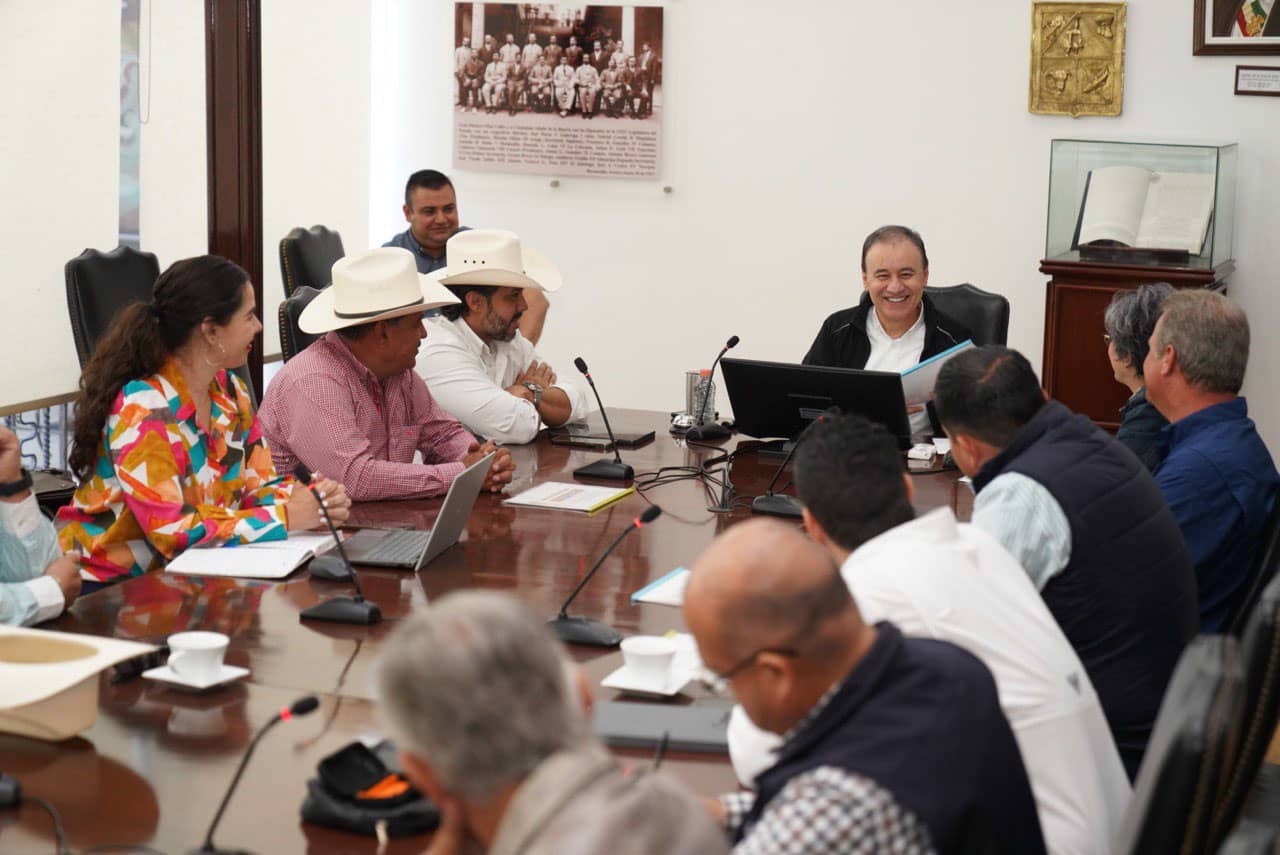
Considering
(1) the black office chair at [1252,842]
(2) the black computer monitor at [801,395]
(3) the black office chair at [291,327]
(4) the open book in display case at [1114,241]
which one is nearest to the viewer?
(1) the black office chair at [1252,842]

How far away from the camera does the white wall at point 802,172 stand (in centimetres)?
569

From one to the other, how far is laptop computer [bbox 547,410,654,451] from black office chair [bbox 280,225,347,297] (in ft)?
4.14

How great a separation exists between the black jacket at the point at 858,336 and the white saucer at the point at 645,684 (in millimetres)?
2340

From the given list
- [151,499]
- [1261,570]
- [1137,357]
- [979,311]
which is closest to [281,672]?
[151,499]

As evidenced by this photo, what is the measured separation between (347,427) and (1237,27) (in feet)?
12.9

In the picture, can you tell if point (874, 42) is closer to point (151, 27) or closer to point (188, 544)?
point (151, 27)

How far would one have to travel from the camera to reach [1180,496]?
299cm

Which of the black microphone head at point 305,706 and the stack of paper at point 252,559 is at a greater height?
the black microphone head at point 305,706

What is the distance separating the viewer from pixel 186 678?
2.08 metres

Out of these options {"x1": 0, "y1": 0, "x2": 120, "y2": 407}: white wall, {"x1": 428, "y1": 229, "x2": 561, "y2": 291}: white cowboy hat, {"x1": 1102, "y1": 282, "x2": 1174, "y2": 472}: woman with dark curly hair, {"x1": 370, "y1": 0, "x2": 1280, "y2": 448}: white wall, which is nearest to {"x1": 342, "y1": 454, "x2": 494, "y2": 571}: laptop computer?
{"x1": 428, "y1": 229, "x2": 561, "y2": 291}: white cowboy hat

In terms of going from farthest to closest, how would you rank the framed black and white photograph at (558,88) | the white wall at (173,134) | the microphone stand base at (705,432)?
the framed black and white photograph at (558,88) < the white wall at (173,134) < the microphone stand base at (705,432)

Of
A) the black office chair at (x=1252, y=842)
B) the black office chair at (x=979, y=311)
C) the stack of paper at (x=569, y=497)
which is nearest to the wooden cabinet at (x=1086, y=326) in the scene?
the black office chair at (x=979, y=311)

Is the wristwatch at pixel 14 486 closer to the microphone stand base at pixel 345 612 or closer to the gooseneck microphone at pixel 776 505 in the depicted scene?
the microphone stand base at pixel 345 612

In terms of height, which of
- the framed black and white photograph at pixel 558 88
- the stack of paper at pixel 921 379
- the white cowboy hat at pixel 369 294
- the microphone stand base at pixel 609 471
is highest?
the framed black and white photograph at pixel 558 88
